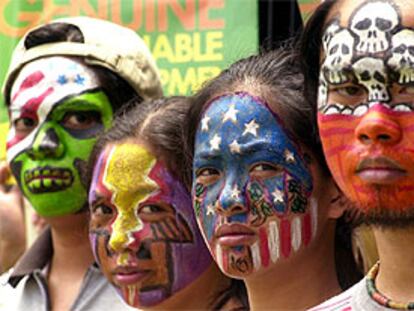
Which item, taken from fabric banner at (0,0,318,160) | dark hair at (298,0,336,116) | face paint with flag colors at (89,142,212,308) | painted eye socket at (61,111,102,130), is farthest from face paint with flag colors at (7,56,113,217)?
dark hair at (298,0,336,116)

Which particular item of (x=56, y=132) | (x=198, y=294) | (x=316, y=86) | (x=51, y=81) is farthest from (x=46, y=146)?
(x=316, y=86)

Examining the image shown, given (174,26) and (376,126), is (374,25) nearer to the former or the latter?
(376,126)

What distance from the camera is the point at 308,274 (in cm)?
390

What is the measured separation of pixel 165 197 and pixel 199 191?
1.50 feet

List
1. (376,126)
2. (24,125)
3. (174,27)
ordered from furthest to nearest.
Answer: (174,27), (24,125), (376,126)

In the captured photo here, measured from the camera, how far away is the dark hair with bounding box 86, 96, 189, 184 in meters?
4.42

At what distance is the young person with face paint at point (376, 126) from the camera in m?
3.25

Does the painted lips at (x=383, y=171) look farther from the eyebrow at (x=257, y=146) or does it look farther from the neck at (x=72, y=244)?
the neck at (x=72, y=244)

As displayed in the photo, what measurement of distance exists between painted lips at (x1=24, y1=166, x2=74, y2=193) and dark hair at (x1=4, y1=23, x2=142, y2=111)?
0.98 ft

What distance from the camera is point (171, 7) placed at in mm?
5688

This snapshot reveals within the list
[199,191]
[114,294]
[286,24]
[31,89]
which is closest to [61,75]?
[31,89]

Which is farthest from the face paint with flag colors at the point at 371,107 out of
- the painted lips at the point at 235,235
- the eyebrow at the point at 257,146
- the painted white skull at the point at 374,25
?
the painted lips at the point at 235,235

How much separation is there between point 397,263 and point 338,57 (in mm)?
503

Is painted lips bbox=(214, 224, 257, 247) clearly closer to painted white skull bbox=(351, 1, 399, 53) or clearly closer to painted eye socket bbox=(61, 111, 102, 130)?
painted white skull bbox=(351, 1, 399, 53)
